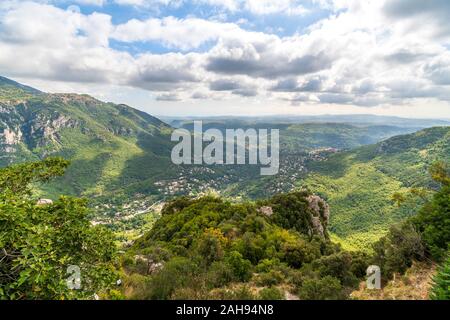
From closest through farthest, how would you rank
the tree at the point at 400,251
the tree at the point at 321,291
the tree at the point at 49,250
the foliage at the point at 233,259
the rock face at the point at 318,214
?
the tree at the point at 49,250 → the tree at the point at 321,291 → the foliage at the point at 233,259 → the tree at the point at 400,251 → the rock face at the point at 318,214

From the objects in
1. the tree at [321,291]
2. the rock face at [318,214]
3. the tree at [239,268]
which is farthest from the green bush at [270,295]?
the rock face at [318,214]

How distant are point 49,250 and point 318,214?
169 feet

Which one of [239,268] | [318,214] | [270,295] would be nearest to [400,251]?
[270,295]

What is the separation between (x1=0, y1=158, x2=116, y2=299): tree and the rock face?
43.0m

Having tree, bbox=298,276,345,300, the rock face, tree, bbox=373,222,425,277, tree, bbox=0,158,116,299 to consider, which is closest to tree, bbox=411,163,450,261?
tree, bbox=373,222,425,277

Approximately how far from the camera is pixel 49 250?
8.83 meters

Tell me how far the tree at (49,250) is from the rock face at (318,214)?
1692 inches

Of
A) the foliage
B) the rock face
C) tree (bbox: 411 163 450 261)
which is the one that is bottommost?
the rock face

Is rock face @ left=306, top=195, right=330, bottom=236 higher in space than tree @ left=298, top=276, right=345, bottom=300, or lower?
lower

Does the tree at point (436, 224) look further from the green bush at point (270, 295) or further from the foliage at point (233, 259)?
the green bush at point (270, 295)

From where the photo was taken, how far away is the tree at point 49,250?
7.84 metres

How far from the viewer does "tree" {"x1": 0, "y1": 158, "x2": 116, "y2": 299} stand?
7840mm

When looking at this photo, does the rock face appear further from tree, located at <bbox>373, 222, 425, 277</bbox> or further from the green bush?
the green bush
